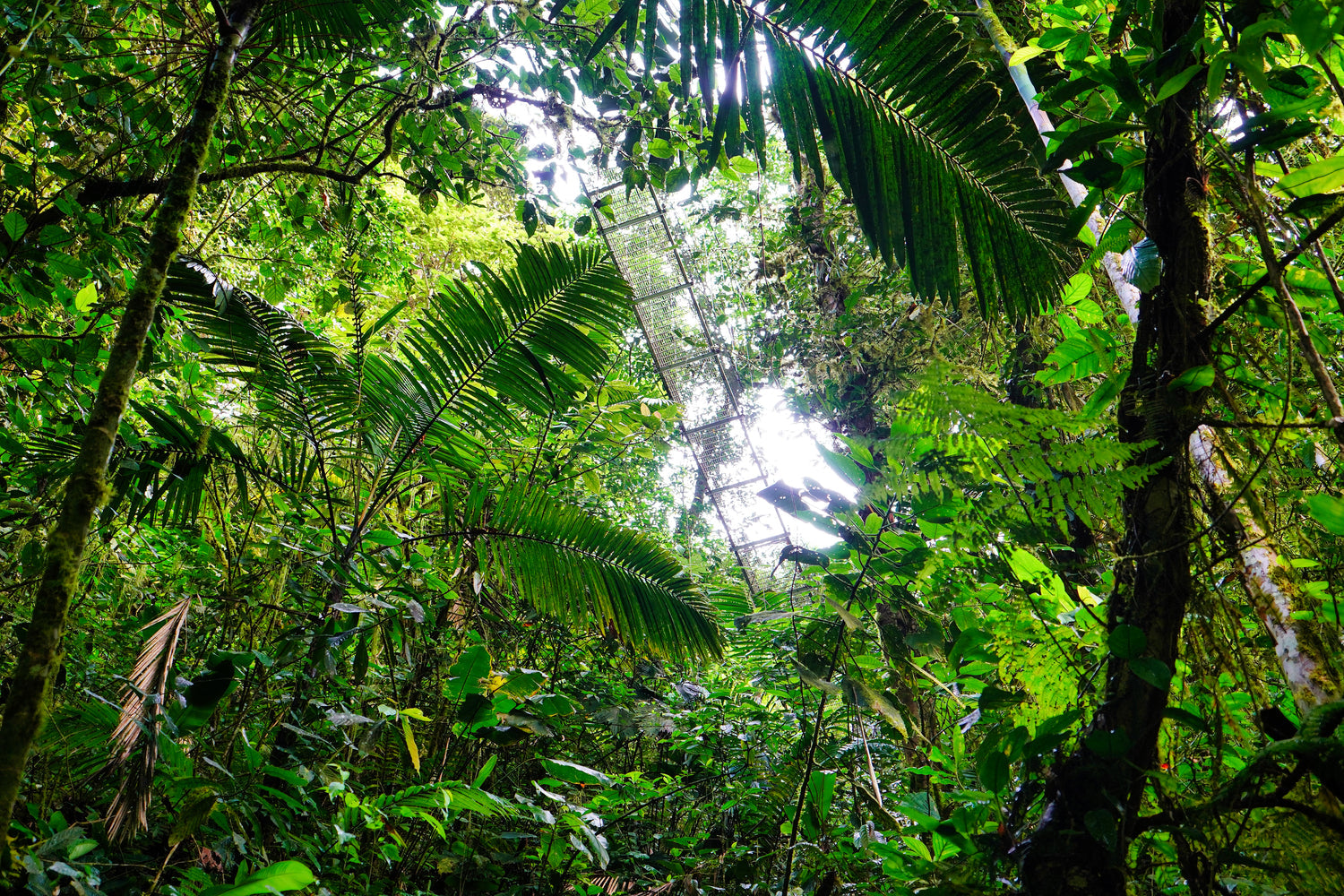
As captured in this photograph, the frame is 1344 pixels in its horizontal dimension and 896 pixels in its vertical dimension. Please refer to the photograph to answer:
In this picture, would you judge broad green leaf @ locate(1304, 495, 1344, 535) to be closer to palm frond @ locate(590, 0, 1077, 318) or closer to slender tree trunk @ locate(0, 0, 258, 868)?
palm frond @ locate(590, 0, 1077, 318)

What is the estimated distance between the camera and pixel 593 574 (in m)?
2.29

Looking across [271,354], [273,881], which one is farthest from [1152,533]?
[271,354]

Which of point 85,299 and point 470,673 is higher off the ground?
point 85,299

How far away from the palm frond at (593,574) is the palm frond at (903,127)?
1335 mm

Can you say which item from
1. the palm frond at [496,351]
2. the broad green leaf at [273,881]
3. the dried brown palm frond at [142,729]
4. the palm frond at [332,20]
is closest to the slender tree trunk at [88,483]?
the broad green leaf at [273,881]

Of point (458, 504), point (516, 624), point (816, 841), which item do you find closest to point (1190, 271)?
point (816, 841)

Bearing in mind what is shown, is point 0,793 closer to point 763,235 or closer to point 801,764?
point 801,764

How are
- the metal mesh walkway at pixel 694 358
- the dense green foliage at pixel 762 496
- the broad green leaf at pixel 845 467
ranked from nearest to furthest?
the dense green foliage at pixel 762 496, the broad green leaf at pixel 845 467, the metal mesh walkway at pixel 694 358

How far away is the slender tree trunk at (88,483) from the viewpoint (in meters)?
0.75

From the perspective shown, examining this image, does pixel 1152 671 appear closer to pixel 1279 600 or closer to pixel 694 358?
pixel 1279 600

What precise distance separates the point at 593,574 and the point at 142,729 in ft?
4.12

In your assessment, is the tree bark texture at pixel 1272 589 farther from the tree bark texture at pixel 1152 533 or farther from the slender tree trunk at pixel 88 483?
the slender tree trunk at pixel 88 483

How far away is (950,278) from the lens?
1.34 metres

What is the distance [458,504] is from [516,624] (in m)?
0.97
